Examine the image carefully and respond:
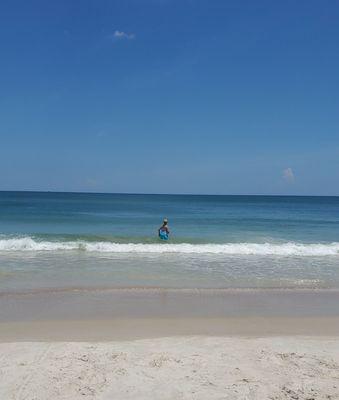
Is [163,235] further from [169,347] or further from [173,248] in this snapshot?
[169,347]

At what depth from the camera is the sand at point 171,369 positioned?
188 inches

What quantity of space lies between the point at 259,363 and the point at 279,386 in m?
0.73

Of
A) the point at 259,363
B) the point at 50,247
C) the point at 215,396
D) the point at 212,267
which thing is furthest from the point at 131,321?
the point at 50,247

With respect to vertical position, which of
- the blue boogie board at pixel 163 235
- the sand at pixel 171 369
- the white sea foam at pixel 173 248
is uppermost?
the blue boogie board at pixel 163 235

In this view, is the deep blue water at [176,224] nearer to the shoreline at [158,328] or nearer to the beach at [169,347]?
the beach at [169,347]

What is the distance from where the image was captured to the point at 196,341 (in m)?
6.68

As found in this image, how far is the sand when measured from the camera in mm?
4781

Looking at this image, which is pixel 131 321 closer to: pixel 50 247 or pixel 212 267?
pixel 212 267

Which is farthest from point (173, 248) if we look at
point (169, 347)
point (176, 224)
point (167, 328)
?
point (176, 224)

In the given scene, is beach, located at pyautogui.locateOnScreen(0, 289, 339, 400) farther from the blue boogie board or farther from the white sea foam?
the blue boogie board

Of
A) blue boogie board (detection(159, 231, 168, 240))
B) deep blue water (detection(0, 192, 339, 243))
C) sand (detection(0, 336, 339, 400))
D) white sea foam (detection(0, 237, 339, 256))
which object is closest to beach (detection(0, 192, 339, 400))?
sand (detection(0, 336, 339, 400))

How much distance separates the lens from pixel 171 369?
5.41 meters

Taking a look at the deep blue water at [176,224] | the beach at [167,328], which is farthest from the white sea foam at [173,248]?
the deep blue water at [176,224]

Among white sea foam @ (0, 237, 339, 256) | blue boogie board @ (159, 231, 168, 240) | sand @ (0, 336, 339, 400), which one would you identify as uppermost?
blue boogie board @ (159, 231, 168, 240)
